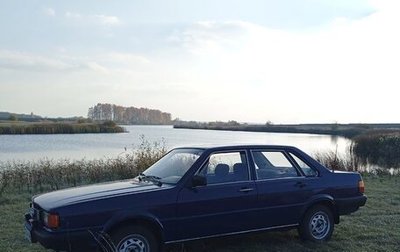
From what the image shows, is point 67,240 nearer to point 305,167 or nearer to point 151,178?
point 151,178

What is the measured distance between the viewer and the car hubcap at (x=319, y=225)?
7305 millimetres

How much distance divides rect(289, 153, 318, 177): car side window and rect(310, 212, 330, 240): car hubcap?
656mm

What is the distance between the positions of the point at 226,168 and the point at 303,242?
1903 millimetres

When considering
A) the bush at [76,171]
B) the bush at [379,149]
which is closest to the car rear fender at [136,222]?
the bush at [76,171]

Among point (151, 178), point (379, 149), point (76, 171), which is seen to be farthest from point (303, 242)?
point (379, 149)

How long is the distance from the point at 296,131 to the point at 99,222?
65.4 m

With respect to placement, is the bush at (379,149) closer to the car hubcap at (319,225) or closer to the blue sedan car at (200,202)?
the car hubcap at (319,225)

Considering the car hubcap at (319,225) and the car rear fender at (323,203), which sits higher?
the car rear fender at (323,203)

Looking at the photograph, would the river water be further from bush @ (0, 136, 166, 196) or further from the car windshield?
the car windshield

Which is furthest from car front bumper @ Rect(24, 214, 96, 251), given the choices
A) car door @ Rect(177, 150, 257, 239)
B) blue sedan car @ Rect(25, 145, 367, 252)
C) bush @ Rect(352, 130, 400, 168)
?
bush @ Rect(352, 130, 400, 168)

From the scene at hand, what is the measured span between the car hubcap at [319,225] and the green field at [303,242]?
0.62ft

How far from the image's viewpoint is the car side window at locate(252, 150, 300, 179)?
6949 mm

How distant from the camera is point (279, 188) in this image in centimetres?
692

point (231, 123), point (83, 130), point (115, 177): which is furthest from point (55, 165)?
point (231, 123)
